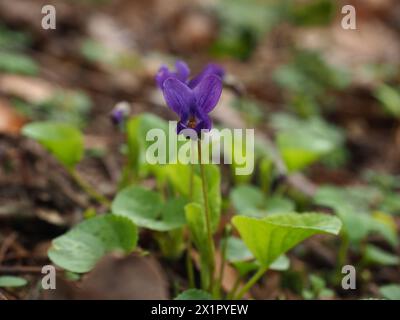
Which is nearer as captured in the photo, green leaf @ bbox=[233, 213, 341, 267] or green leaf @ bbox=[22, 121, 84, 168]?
green leaf @ bbox=[233, 213, 341, 267]

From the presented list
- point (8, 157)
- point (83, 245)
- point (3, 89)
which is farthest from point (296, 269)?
point (3, 89)

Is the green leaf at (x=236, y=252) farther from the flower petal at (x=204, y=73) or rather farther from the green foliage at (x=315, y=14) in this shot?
the green foliage at (x=315, y=14)

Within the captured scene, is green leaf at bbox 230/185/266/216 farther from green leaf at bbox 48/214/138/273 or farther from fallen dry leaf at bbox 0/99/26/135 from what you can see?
fallen dry leaf at bbox 0/99/26/135

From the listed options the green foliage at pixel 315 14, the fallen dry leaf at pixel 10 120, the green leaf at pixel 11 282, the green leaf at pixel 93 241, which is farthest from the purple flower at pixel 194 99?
the green foliage at pixel 315 14

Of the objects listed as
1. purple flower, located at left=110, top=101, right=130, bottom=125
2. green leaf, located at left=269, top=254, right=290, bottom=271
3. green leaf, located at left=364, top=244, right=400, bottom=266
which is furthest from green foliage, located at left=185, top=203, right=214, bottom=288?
green leaf, located at left=364, top=244, right=400, bottom=266

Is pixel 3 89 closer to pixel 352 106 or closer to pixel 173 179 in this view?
pixel 173 179
